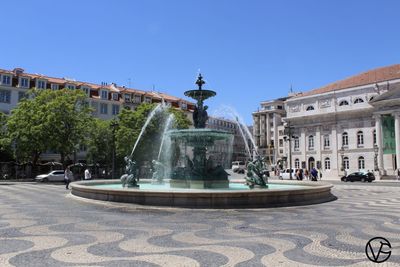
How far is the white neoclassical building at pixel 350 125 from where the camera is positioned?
54.2 metres

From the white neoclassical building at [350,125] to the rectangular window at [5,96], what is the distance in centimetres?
3967

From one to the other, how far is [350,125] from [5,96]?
167ft

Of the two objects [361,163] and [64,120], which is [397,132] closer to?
[361,163]


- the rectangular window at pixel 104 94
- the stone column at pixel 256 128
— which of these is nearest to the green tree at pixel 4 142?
the rectangular window at pixel 104 94

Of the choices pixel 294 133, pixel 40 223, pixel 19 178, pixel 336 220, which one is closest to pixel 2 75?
pixel 19 178

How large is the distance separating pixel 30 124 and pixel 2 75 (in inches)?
810

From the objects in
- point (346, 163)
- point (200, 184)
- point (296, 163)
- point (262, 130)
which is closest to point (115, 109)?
point (296, 163)

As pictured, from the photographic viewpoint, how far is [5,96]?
55.5m

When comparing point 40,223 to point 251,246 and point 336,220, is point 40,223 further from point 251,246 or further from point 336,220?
point 336,220

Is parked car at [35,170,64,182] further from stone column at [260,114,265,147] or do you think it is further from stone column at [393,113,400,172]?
stone column at [260,114,265,147]

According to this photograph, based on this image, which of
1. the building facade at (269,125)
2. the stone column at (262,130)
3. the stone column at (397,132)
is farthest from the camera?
the stone column at (262,130)

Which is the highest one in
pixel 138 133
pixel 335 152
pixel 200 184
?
pixel 138 133

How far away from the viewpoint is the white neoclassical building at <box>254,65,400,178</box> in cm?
5416

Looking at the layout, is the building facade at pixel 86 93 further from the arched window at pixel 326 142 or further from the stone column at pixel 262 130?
the stone column at pixel 262 130
